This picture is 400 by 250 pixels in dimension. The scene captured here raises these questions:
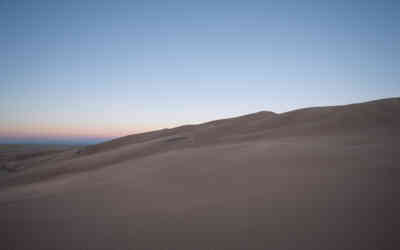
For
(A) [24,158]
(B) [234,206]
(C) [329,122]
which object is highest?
(C) [329,122]

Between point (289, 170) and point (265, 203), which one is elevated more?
point (289, 170)

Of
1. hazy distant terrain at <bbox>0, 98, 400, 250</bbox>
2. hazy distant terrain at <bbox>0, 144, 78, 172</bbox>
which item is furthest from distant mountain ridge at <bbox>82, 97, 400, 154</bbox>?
hazy distant terrain at <bbox>0, 144, 78, 172</bbox>

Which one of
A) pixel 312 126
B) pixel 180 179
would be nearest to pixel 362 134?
pixel 312 126

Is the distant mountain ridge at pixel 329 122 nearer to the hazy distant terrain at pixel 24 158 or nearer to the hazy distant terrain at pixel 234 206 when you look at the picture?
the hazy distant terrain at pixel 234 206

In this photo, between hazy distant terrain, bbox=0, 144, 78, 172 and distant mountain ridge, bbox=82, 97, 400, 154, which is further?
hazy distant terrain, bbox=0, 144, 78, 172

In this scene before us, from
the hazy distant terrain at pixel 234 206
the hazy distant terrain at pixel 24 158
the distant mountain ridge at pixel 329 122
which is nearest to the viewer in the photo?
the hazy distant terrain at pixel 234 206

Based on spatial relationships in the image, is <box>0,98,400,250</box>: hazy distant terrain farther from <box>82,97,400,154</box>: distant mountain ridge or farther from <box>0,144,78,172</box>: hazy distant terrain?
<box>0,144,78,172</box>: hazy distant terrain

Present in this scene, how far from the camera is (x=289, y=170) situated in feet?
11.9

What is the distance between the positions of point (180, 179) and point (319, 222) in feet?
8.20

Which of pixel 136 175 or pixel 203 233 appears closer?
pixel 203 233

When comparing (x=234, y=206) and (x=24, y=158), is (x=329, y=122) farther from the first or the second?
(x=24, y=158)

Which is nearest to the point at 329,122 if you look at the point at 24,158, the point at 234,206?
the point at 234,206

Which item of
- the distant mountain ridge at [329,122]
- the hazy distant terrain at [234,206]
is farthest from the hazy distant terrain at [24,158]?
the distant mountain ridge at [329,122]

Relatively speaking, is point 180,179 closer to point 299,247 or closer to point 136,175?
point 136,175
